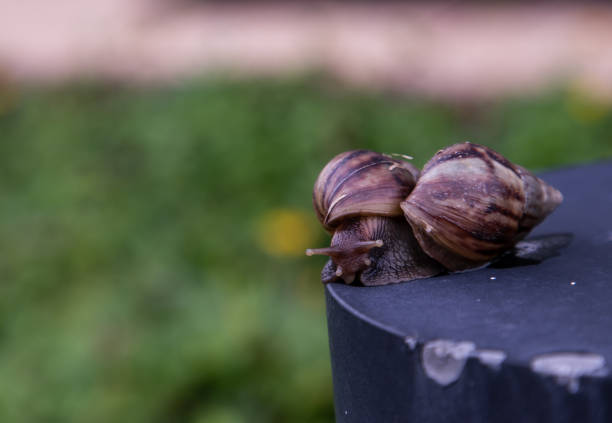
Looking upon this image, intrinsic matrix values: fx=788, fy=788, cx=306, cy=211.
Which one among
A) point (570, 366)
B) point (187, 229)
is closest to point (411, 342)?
point (570, 366)

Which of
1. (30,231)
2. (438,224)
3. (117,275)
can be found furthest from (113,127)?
(438,224)

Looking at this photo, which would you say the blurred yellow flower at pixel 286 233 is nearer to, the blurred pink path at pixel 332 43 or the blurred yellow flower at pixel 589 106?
the blurred yellow flower at pixel 589 106

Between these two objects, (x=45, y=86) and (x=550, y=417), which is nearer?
(x=550, y=417)

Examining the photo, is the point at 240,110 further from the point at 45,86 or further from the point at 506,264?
the point at 506,264

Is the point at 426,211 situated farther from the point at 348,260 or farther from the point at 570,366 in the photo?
the point at 570,366

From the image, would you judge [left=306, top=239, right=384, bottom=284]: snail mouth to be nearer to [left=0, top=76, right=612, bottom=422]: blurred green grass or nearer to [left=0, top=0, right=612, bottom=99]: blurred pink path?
[left=0, top=76, right=612, bottom=422]: blurred green grass

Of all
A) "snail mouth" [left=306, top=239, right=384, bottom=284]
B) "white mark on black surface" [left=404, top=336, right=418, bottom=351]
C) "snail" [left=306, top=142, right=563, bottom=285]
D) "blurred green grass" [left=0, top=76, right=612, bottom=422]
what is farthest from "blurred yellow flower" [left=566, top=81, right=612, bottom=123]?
"white mark on black surface" [left=404, top=336, right=418, bottom=351]
